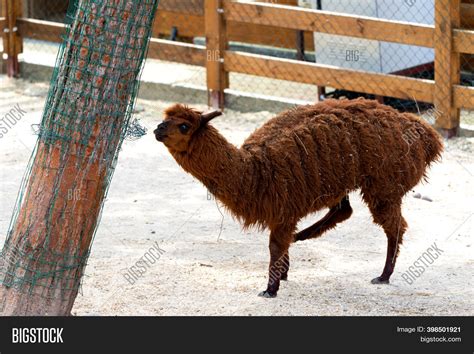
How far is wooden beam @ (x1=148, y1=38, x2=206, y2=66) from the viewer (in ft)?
36.5

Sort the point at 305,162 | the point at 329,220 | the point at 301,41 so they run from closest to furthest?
the point at 305,162 < the point at 329,220 < the point at 301,41

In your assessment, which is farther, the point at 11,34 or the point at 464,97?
the point at 11,34

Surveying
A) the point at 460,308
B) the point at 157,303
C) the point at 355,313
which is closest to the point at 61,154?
the point at 157,303

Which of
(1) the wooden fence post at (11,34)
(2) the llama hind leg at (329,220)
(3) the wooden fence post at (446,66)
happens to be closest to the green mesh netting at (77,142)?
(2) the llama hind leg at (329,220)

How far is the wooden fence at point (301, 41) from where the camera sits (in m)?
9.50

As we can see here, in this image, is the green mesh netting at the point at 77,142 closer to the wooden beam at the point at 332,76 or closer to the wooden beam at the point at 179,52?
the wooden beam at the point at 332,76

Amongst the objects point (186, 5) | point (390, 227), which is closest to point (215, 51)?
point (186, 5)

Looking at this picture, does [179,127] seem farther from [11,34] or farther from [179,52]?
[11,34]

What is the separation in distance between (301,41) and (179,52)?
1353 millimetres

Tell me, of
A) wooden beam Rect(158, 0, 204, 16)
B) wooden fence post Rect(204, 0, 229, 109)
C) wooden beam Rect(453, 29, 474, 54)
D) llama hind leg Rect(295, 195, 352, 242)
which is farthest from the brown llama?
wooden beam Rect(158, 0, 204, 16)

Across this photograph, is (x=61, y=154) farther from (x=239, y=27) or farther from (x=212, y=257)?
(x=239, y=27)

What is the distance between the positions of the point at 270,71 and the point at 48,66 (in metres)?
3.06

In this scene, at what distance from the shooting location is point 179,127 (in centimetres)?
571

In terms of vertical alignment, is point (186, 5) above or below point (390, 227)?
above
